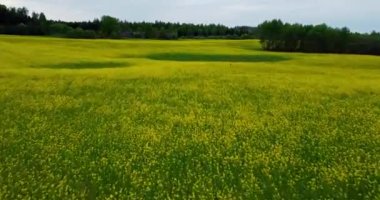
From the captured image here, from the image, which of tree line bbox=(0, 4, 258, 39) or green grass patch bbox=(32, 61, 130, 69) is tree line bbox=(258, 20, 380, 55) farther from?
green grass patch bbox=(32, 61, 130, 69)

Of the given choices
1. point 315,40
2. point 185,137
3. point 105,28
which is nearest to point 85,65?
point 185,137

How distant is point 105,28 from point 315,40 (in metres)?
58.4

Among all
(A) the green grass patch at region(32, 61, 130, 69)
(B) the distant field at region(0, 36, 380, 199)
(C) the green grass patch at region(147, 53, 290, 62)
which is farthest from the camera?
(C) the green grass patch at region(147, 53, 290, 62)

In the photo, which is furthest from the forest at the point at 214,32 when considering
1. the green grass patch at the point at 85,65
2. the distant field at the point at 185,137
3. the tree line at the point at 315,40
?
the distant field at the point at 185,137

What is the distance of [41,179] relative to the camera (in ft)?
44.9

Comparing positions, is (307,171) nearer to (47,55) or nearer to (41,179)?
(41,179)

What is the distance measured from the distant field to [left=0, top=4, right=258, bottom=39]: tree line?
78914 millimetres

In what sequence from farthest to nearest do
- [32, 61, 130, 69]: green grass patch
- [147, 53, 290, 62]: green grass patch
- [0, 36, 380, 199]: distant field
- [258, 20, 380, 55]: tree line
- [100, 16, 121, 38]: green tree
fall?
[100, 16, 121, 38]: green tree < [258, 20, 380, 55]: tree line < [147, 53, 290, 62]: green grass patch < [32, 61, 130, 69]: green grass patch < [0, 36, 380, 199]: distant field

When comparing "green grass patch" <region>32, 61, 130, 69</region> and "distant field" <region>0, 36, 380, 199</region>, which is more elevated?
"distant field" <region>0, 36, 380, 199</region>

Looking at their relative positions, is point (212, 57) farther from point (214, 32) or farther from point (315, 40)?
point (214, 32)

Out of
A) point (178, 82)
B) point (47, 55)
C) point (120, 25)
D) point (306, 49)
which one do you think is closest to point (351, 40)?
point (306, 49)

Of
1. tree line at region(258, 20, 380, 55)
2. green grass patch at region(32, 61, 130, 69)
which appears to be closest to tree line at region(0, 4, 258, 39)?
tree line at region(258, 20, 380, 55)

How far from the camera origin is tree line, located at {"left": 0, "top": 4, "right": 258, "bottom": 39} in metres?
111

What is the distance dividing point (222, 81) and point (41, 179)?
839 inches
